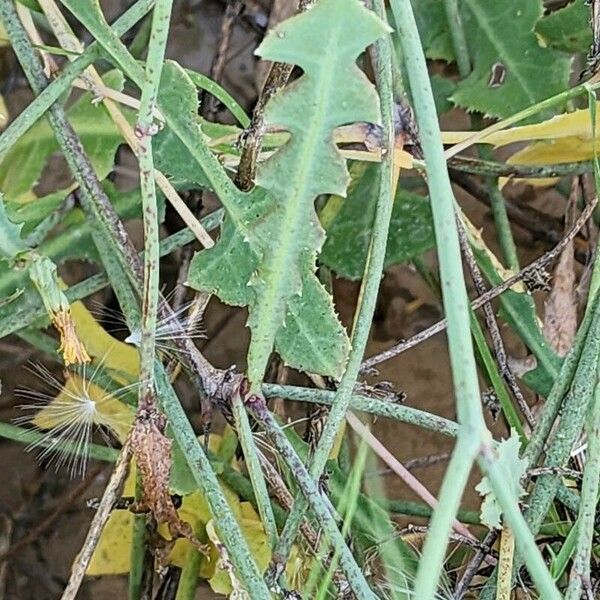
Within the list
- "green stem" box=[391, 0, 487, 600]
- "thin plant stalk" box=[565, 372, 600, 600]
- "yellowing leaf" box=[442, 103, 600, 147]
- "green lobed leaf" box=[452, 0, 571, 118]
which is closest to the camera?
"green stem" box=[391, 0, 487, 600]

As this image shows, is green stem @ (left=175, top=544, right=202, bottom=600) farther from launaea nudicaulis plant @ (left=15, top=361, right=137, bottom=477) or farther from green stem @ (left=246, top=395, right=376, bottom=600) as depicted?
green stem @ (left=246, top=395, right=376, bottom=600)

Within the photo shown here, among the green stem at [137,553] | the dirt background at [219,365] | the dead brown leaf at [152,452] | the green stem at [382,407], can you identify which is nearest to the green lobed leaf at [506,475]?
the green stem at [382,407]

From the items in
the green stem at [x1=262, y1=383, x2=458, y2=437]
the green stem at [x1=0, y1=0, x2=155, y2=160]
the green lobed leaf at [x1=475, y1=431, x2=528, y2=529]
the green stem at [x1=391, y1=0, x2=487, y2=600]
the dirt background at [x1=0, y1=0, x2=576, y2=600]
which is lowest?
the dirt background at [x1=0, y1=0, x2=576, y2=600]

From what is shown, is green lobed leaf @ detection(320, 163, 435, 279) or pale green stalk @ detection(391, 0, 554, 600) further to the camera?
green lobed leaf @ detection(320, 163, 435, 279)

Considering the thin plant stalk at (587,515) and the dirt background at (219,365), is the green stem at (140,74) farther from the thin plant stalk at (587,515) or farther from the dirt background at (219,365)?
the dirt background at (219,365)

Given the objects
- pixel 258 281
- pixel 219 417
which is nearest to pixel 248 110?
pixel 219 417

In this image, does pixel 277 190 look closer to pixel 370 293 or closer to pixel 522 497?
pixel 370 293

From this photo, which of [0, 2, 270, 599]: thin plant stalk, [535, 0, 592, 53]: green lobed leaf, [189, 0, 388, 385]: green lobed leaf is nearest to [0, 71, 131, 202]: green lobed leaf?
[0, 2, 270, 599]: thin plant stalk
